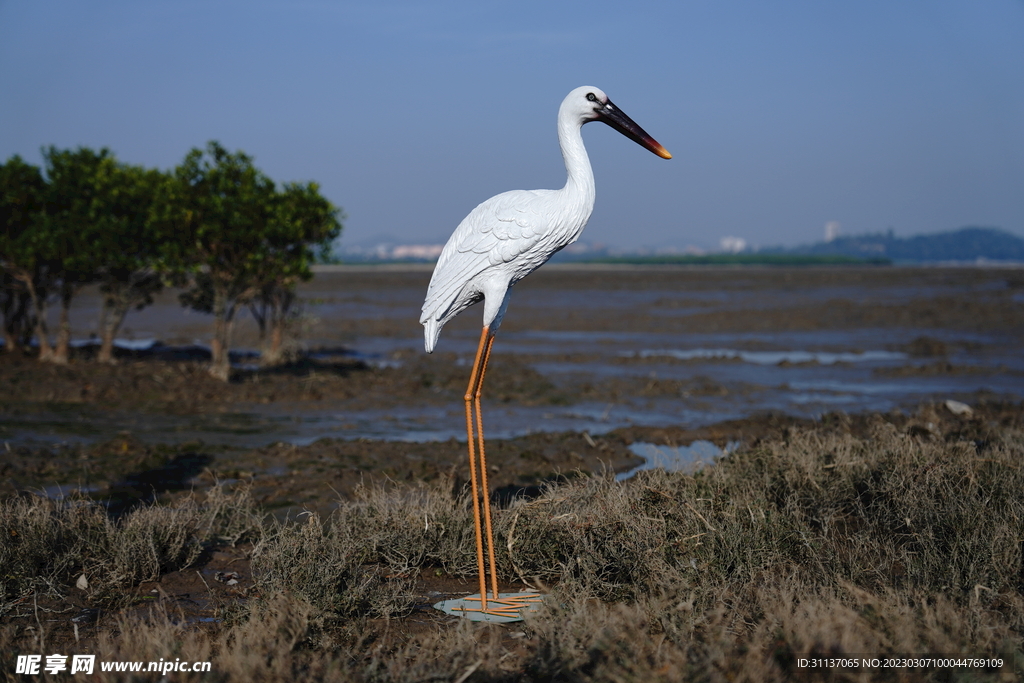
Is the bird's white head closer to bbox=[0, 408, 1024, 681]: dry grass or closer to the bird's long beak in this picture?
the bird's long beak

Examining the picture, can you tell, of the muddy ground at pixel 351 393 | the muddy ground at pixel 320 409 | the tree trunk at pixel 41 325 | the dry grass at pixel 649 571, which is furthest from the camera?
the tree trunk at pixel 41 325

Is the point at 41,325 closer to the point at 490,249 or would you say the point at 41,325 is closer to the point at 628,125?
the point at 490,249

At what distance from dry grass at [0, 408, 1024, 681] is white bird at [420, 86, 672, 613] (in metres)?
0.78

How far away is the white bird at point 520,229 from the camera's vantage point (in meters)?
4.93

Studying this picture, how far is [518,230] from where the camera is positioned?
497 centimetres

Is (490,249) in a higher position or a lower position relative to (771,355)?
higher

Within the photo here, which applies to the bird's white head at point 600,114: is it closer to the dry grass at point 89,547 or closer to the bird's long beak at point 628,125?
the bird's long beak at point 628,125

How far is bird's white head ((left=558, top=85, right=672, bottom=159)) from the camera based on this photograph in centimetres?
496

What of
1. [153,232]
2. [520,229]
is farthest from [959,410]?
[153,232]

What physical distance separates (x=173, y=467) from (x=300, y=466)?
153 centimetres

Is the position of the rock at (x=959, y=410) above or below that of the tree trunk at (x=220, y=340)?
below

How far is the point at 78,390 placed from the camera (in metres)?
13.9

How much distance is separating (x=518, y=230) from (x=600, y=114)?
92cm

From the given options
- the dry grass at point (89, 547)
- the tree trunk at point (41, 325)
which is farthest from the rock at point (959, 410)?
the tree trunk at point (41, 325)
